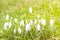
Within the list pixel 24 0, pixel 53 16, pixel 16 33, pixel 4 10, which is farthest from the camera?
pixel 24 0

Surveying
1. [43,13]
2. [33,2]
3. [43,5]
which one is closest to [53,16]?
[43,13]

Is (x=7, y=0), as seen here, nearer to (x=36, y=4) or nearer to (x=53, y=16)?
(x=36, y=4)

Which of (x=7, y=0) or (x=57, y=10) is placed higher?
(x=7, y=0)

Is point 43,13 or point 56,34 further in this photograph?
point 43,13

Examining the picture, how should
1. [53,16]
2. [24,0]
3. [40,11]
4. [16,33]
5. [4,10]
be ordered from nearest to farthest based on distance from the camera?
[16,33] → [53,16] → [40,11] → [4,10] → [24,0]

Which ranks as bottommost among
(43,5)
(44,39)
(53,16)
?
(44,39)

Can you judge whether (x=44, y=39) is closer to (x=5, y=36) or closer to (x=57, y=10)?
(x=5, y=36)
